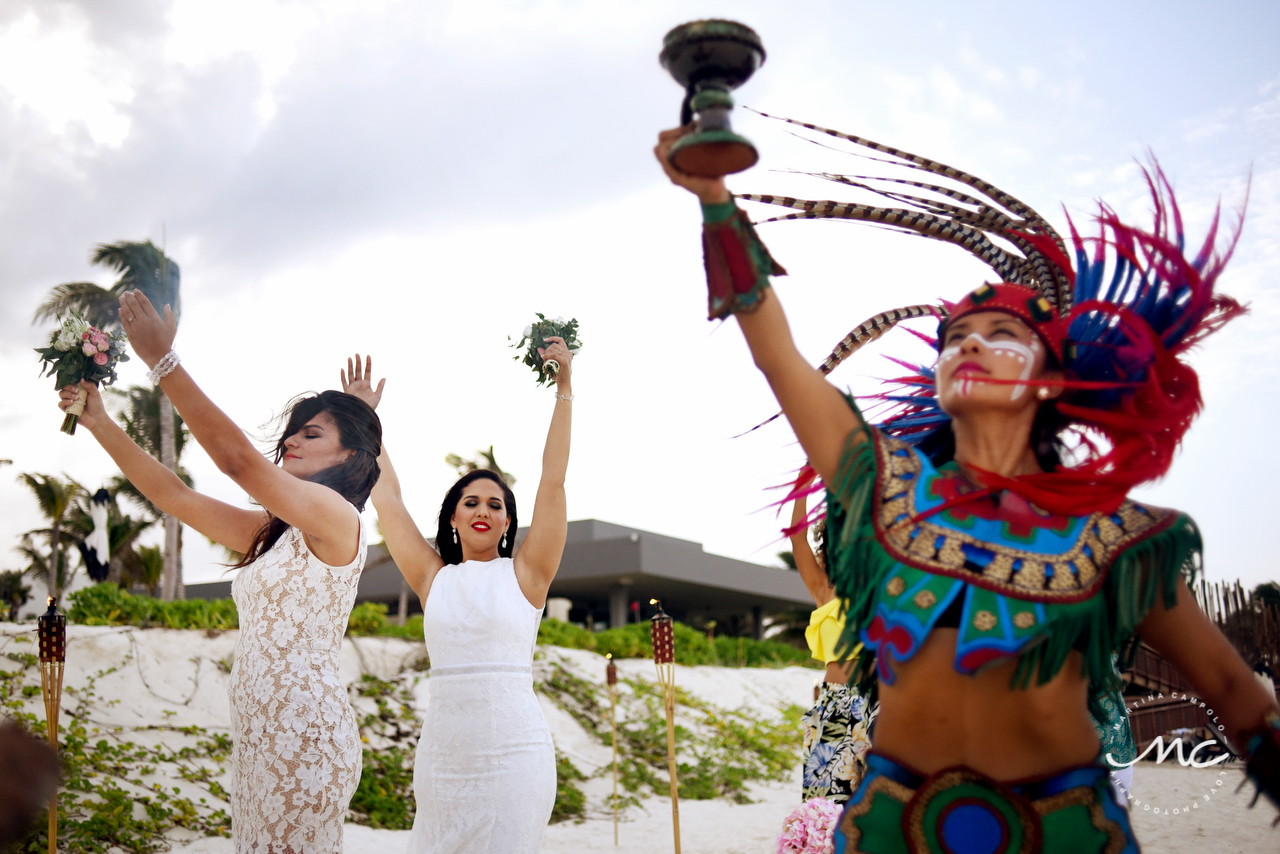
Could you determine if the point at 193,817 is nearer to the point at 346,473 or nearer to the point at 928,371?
the point at 346,473

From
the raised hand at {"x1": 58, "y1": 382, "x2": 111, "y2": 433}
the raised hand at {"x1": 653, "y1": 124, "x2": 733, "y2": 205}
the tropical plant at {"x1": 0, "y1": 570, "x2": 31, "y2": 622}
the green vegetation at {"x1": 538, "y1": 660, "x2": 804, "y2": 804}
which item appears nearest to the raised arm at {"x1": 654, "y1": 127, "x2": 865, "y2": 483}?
the raised hand at {"x1": 653, "y1": 124, "x2": 733, "y2": 205}

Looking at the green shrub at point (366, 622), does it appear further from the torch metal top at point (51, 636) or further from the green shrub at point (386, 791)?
the torch metal top at point (51, 636)

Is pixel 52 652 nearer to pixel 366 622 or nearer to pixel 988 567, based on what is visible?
pixel 988 567

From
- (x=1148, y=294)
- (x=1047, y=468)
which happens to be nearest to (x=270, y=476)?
(x=1047, y=468)

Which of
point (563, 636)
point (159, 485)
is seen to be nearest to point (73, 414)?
point (159, 485)

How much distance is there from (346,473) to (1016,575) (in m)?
2.30

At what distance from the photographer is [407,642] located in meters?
12.6

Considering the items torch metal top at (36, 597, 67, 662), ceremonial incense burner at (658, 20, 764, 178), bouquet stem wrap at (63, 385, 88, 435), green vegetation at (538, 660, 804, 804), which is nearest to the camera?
ceremonial incense burner at (658, 20, 764, 178)

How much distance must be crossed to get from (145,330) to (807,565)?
2460 mm

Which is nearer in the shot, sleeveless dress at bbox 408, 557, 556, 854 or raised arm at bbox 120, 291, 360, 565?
raised arm at bbox 120, 291, 360, 565

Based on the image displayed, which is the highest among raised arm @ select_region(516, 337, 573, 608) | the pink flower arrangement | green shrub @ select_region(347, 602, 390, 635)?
raised arm @ select_region(516, 337, 573, 608)

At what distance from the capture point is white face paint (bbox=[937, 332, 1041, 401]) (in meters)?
2.11

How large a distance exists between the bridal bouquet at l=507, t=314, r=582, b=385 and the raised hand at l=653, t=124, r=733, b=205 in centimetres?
226

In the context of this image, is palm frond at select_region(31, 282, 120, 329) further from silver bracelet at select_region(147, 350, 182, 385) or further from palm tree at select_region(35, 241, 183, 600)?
silver bracelet at select_region(147, 350, 182, 385)
